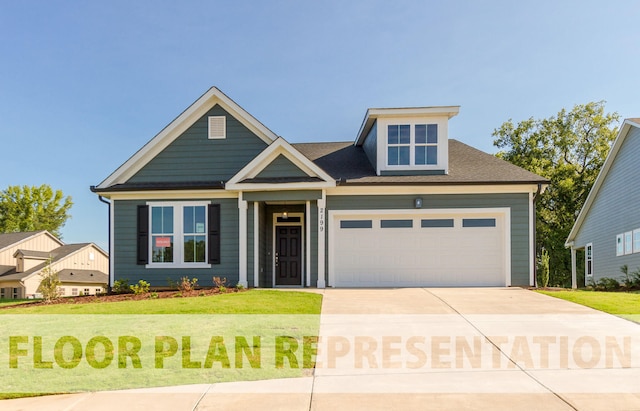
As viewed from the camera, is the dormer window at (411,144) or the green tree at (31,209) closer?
the dormer window at (411,144)

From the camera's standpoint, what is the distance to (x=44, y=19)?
61.5ft

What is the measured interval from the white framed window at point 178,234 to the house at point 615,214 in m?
15.3

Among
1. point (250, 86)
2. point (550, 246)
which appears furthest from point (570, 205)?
point (250, 86)

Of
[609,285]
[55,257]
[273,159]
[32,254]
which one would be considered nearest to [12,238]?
[32,254]

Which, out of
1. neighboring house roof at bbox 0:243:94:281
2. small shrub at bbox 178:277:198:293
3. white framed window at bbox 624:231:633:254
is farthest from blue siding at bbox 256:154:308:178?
neighboring house roof at bbox 0:243:94:281

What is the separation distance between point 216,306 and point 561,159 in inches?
1301

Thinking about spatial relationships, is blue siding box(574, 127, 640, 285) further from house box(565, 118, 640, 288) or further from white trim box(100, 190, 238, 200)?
white trim box(100, 190, 238, 200)

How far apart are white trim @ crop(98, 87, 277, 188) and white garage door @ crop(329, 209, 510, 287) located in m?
3.67

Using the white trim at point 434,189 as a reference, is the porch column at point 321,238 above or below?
below

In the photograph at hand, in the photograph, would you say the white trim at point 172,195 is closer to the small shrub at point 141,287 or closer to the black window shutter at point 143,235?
the black window shutter at point 143,235

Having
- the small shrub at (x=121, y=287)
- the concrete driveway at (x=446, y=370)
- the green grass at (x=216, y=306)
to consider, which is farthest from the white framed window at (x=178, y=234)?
the concrete driveway at (x=446, y=370)

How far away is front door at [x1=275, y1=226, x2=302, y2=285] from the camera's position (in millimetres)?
17266

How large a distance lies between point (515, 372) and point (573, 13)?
1339cm

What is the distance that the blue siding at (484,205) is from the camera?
51.8 ft
